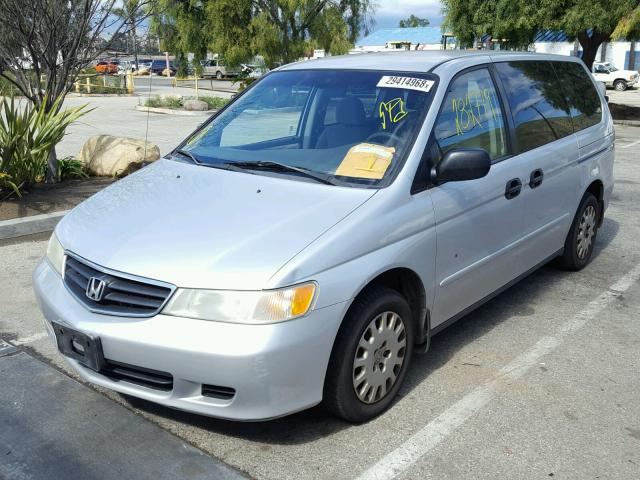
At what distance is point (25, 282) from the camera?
5496mm

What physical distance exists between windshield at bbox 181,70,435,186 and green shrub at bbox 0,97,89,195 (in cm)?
361

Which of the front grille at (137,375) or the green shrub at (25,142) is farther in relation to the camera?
the green shrub at (25,142)

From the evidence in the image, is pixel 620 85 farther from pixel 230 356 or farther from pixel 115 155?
pixel 230 356

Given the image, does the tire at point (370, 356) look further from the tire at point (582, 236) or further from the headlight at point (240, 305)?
the tire at point (582, 236)

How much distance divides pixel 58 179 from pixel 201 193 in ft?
18.8

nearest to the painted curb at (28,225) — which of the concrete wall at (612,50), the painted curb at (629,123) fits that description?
the painted curb at (629,123)

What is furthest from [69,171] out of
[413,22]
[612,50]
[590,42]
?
[413,22]

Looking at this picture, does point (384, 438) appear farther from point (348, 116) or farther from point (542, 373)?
point (348, 116)

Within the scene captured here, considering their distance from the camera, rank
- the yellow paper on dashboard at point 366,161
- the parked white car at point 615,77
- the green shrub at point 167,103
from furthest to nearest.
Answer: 1. the parked white car at point 615,77
2. the green shrub at point 167,103
3. the yellow paper on dashboard at point 366,161

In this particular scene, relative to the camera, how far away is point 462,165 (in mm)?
3480

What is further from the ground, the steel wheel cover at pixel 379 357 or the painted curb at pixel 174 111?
the painted curb at pixel 174 111

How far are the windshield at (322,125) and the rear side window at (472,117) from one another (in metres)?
0.17

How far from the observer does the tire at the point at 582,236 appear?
5.43 meters

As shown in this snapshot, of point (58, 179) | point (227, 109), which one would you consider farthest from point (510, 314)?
point (58, 179)
